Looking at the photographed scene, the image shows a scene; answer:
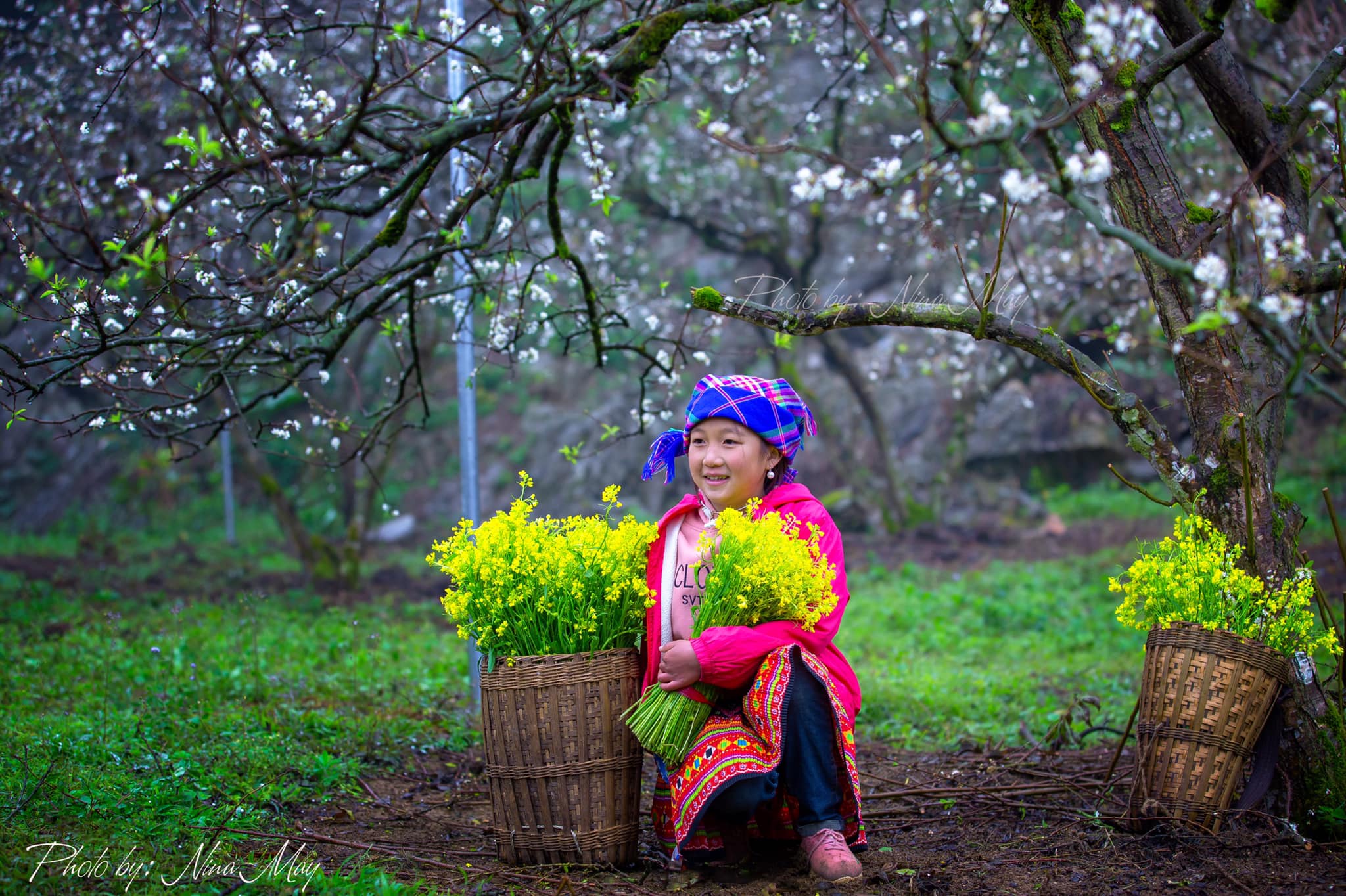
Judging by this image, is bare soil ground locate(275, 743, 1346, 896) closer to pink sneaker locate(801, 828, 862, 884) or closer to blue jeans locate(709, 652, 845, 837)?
pink sneaker locate(801, 828, 862, 884)

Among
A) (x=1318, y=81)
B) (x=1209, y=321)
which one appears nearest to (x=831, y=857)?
(x=1209, y=321)

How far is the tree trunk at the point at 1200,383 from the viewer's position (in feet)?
9.76

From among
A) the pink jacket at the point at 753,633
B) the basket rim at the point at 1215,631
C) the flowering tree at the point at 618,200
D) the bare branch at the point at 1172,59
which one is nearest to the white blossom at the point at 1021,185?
the flowering tree at the point at 618,200

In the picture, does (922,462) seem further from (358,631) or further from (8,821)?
(8,821)

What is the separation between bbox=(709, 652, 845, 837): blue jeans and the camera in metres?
2.80

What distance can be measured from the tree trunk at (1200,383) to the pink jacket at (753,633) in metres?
1.06

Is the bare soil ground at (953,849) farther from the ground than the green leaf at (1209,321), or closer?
closer

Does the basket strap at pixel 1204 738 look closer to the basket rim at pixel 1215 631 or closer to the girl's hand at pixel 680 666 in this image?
the basket rim at pixel 1215 631

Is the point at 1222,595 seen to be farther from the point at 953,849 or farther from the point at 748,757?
the point at 748,757

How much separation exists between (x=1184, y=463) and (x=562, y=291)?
7.64 m

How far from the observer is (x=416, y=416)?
44.6 ft

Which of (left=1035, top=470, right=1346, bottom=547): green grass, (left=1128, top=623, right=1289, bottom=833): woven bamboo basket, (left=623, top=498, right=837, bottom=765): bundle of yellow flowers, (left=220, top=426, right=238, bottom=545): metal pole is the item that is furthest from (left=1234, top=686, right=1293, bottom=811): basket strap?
(left=220, top=426, right=238, bottom=545): metal pole

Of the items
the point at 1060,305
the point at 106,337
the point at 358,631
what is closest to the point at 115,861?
the point at 106,337

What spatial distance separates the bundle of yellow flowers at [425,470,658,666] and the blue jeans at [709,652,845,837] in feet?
1.77
